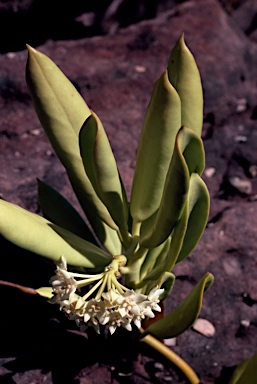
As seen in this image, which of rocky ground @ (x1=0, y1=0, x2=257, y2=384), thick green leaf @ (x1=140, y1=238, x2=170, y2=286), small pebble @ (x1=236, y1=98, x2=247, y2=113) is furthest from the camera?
small pebble @ (x1=236, y1=98, x2=247, y2=113)

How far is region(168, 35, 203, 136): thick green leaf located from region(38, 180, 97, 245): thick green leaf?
0.37 meters

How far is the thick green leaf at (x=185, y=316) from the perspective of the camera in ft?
3.33

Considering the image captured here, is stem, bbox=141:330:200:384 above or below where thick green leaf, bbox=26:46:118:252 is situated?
below

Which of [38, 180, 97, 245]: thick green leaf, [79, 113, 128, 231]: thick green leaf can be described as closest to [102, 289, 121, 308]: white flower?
[79, 113, 128, 231]: thick green leaf

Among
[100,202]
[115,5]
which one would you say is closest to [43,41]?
[115,5]

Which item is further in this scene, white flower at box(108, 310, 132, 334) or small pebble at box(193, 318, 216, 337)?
small pebble at box(193, 318, 216, 337)

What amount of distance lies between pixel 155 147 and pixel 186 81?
0.16 meters

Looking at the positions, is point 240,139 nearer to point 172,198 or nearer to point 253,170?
point 253,170

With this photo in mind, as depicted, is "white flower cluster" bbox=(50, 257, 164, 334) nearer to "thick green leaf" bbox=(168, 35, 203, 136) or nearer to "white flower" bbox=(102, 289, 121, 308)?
"white flower" bbox=(102, 289, 121, 308)

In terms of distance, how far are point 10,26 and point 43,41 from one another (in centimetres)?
18

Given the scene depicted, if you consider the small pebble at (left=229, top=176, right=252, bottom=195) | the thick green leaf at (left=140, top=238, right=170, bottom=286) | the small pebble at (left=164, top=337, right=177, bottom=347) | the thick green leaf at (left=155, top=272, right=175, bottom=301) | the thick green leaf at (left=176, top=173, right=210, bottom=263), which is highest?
the thick green leaf at (left=176, top=173, right=210, bottom=263)

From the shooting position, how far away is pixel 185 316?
41.8 inches

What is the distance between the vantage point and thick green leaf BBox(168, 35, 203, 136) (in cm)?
110

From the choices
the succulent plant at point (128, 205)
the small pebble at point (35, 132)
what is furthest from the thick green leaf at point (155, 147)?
the small pebble at point (35, 132)
